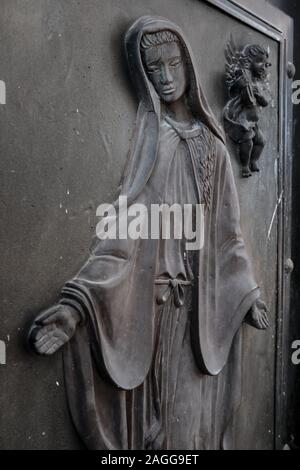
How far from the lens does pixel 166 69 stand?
4.17 ft

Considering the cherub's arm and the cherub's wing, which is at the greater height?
the cherub's wing

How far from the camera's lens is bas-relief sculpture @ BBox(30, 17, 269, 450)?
3.74 ft

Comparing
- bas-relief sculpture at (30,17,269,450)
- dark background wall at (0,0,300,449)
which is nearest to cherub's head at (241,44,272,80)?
bas-relief sculpture at (30,17,269,450)

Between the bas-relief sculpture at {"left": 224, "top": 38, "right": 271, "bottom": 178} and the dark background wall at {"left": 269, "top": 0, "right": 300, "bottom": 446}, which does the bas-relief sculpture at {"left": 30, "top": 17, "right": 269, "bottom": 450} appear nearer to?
the bas-relief sculpture at {"left": 224, "top": 38, "right": 271, "bottom": 178}

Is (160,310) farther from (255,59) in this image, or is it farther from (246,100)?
(255,59)

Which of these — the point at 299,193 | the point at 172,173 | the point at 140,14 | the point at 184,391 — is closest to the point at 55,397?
the point at 184,391

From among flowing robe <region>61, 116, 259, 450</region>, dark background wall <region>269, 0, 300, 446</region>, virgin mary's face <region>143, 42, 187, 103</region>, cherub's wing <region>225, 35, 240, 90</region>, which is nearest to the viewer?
flowing robe <region>61, 116, 259, 450</region>

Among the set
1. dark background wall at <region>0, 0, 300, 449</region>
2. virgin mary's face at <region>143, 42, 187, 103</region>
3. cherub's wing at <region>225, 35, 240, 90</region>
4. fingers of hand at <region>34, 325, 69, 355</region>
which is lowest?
fingers of hand at <region>34, 325, 69, 355</region>

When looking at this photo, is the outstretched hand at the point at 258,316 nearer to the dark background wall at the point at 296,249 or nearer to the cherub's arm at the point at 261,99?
the dark background wall at the point at 296,249

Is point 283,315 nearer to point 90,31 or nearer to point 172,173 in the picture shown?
point 172,173

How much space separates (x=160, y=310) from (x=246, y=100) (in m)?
0.55

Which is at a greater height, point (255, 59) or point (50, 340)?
point (255, 59)

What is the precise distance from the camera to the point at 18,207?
1.05 metres

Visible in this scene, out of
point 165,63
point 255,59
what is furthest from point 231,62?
point 165,63
